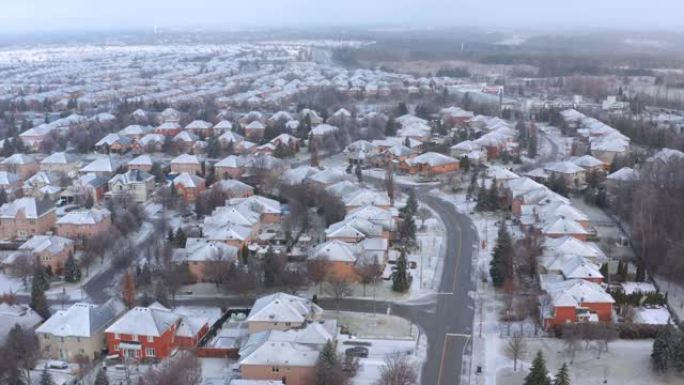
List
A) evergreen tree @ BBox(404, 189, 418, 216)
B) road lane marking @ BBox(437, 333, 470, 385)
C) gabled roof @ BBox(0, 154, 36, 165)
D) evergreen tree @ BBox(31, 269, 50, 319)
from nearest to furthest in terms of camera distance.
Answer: road lane marking @ BBox(437, 333, 470, 385) → evergreen tree @ BBox(31, 269, 50, 319) → evergreen tree @ BBox(404, 189, 418, 216) → gabled roof @ BBox(0, 154, 36, 165)

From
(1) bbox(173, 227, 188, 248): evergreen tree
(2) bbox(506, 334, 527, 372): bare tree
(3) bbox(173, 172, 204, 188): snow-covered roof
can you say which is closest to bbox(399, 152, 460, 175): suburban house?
(3) bbox(173, 172, 204, 188): snow-covered roof

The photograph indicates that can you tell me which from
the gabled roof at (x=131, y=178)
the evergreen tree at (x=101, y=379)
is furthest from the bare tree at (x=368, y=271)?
the gabled roof at (x=131, y=178)

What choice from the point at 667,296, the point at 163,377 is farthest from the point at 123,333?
the point at 667,296

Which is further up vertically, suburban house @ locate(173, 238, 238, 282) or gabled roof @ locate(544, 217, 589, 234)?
gabled roof @ locate(544, 217, 589, 234)

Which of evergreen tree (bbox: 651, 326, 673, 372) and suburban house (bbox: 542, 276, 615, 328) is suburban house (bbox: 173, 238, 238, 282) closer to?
suburban house (bbox: 542, 276, 615, 328)

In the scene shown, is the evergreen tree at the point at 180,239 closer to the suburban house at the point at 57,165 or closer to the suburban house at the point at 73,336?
the suburban house at the point at 73,336

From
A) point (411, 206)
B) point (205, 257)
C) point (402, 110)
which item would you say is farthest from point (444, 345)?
point (402, 110)
